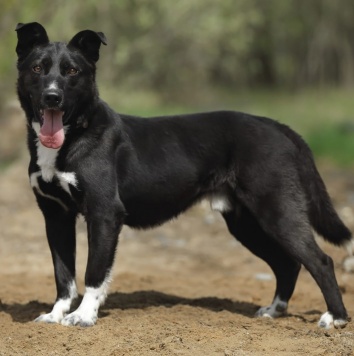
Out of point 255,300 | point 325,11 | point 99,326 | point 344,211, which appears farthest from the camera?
point 325,11

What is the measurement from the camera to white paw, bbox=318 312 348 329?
6.46 meters

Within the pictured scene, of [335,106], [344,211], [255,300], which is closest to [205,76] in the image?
[335,106]

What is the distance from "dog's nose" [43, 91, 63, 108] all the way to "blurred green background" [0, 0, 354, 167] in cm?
977

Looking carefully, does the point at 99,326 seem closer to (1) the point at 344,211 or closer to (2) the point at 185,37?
(1) the point at 344,211

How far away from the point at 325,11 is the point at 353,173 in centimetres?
2301

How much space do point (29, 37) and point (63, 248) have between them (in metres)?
1.73

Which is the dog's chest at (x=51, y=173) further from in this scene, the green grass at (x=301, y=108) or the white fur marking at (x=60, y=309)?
the green grass at (x=301, y=108)

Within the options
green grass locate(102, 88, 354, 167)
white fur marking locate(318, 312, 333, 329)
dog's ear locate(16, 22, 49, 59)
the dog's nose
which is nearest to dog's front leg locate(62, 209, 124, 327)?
the dog's nose

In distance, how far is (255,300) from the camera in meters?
7.96

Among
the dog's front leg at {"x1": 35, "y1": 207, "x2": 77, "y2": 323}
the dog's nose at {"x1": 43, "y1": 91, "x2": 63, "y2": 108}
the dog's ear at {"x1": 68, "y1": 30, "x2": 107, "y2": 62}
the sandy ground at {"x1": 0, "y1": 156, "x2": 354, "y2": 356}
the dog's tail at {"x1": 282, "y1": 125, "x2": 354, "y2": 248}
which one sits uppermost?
the dog's ear at {"x1": 68, "y1": 30, "x2": 107, "y2": 62}

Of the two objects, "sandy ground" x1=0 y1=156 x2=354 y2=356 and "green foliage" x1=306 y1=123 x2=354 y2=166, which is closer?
"sandy ground" x1=0 y1=156 x2=354 y2=356

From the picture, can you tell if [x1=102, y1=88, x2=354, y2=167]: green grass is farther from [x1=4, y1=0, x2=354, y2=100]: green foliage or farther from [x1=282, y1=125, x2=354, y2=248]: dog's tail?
[x1=282, y1=125, x2=354, y2=248]: dog's tail

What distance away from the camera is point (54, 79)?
6184mm

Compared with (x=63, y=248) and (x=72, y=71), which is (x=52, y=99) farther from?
(x=63, y=248)
